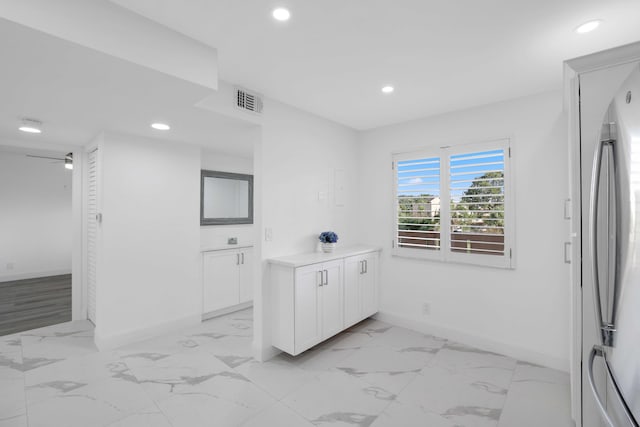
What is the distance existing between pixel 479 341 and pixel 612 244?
220 centimetres

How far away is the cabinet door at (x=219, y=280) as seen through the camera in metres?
3.97

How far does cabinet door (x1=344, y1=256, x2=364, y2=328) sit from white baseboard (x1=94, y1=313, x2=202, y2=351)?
1914mm

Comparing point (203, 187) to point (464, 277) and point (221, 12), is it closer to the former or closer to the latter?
point (221, 12)

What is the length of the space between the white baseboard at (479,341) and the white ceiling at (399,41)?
96.7 inches

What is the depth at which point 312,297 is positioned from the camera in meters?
2.92

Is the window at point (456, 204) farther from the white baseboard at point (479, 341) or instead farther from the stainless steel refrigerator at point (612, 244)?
the stainless steel refrigerator at point (612, 244)

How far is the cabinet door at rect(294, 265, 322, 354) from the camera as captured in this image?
9.10 feet

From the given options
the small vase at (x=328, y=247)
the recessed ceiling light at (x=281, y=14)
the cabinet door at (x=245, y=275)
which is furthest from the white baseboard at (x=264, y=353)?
the recessed ceiling light at (x=281, y=14)

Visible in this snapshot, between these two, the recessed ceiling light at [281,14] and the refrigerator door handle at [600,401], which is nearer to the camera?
the refrigerator door handle at [600,401]

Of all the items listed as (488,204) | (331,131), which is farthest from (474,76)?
(331,131)

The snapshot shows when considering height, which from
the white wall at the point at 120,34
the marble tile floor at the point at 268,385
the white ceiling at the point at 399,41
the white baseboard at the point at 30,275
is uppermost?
the white ceiling at the point at 399,41

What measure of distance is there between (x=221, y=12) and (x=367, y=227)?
9.78 ft

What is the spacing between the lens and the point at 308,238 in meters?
3.41

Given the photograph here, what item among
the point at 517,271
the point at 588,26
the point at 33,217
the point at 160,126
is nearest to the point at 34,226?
the point at 33,217
